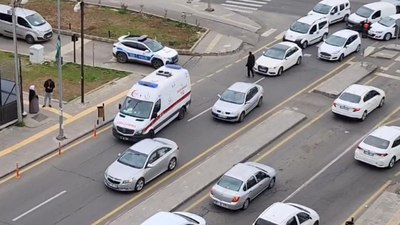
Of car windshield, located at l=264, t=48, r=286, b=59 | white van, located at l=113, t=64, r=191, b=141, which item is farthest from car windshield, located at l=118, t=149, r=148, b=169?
car windshield, located at l=264, t=48, r=286, b=59

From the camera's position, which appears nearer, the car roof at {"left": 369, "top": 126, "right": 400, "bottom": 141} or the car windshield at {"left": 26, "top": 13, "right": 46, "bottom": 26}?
the car roof at {"left": 369, "top": 126, "right": 400, "bottom": 141}

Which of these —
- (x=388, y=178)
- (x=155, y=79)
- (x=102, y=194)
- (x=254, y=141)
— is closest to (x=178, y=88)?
(x=155, y=79)

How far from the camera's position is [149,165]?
3338cm

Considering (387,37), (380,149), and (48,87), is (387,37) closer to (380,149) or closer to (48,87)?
(380,149)

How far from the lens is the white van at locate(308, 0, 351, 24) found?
55.4 m

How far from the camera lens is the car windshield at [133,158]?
109 ft

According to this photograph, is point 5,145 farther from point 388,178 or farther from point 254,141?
point 388,178

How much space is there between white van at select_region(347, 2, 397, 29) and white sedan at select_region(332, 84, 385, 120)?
13836 millimetres

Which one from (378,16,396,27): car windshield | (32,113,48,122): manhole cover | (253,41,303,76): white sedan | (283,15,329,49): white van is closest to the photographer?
(32,113,48,122): manhole cover

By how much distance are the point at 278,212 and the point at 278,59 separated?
728 inches

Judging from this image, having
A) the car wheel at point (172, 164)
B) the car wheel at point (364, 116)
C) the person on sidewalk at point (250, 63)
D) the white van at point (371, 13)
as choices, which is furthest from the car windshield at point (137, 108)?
the white van at point (371, 13)

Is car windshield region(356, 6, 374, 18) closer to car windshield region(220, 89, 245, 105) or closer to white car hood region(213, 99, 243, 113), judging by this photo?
car windshield region(220, 89, 245, 105)

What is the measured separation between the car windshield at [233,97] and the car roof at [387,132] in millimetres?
6959

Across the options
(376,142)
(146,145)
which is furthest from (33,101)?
(376,142)
